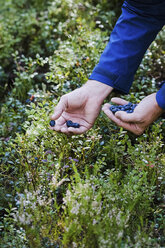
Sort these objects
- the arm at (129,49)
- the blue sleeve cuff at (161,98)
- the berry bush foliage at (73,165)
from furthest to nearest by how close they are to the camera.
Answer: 1. the arm at (129,49)
2. the blue sleeve cuff at (161,98)
3. the berry bush foliage at (73,165)

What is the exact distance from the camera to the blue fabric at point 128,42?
229 centimetres

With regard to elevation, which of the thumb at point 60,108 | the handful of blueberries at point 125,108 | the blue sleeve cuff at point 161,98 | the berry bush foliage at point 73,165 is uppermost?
the blue sleeve cuff at point 161,98

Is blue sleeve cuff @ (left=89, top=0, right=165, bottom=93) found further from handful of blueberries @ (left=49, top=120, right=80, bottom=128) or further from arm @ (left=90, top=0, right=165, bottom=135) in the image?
handful of blueberries @ (left=49, top=120, right=80, bottom=128)

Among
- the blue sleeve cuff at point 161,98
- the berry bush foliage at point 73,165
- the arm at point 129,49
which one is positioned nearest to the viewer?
the berry bush foliage at point 73,165

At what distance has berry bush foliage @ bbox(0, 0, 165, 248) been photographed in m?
1.63

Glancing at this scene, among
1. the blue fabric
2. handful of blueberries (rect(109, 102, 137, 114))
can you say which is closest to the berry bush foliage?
handful of blueberries (rect(109, 102, 137, 114))

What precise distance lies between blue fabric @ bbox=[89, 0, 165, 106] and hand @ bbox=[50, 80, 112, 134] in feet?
0.26

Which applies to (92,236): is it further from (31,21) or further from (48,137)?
(31,21)

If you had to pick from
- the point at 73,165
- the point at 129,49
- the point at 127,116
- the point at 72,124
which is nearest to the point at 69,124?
the point at 72,124

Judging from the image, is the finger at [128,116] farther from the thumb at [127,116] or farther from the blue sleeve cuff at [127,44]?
the blue sleeve cuff at [127,44]

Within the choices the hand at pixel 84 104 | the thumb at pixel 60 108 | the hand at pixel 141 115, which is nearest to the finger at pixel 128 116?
the hand at pixel 141 115

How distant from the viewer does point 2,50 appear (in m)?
3.57

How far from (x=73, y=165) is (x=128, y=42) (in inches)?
44.6

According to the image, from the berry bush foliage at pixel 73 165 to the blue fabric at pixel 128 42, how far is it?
0.35m
